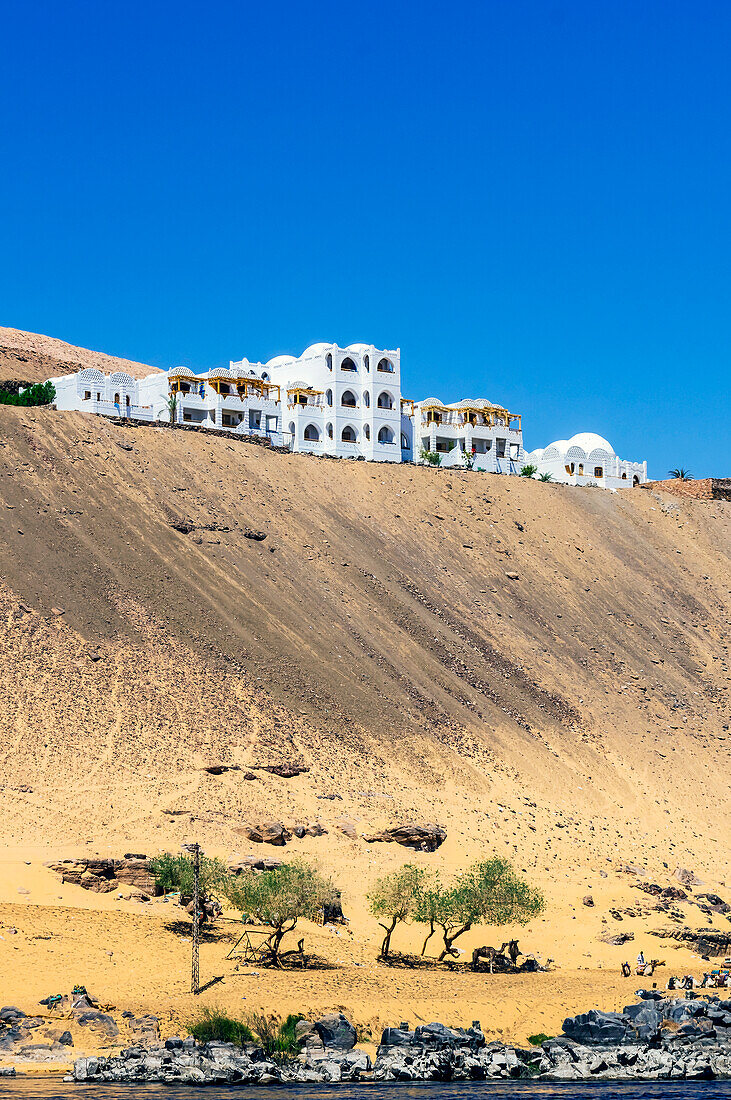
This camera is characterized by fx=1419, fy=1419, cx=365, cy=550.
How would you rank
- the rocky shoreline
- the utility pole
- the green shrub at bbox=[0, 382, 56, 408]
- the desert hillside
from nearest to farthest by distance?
the rocky shoreline, the utility pole, the green shrub at bbox=[0, 382, 56, 408], the desert hillside

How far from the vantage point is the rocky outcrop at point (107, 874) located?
33.7 m

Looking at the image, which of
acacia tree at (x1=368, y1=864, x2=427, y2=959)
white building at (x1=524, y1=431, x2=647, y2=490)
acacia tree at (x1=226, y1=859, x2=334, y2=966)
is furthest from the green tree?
white building at (x1=524, y1=431, x2=647, y2=490)

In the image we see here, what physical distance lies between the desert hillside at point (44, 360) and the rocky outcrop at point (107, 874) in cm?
5448

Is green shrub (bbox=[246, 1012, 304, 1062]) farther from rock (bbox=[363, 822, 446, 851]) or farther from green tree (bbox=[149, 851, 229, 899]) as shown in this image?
rock (bbox=[363, 822, 446, 851])

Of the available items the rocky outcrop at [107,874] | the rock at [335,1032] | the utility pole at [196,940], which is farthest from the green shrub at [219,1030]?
the rocky outcrop at [107,874]

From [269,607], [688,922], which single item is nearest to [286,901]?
[688,922]

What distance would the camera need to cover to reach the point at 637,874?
4209 centimetres

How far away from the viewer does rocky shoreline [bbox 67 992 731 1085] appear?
25359 mm

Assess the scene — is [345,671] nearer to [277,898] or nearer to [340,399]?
[277,898]

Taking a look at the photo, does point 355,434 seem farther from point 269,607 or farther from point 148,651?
point 148,651

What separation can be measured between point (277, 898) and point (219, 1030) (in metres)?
5.19

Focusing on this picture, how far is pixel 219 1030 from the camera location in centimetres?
2669

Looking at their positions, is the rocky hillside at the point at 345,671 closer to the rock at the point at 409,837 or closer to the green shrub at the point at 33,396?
the rock at the point at 409,837

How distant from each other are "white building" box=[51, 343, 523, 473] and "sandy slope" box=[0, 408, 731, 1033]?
148 inches
